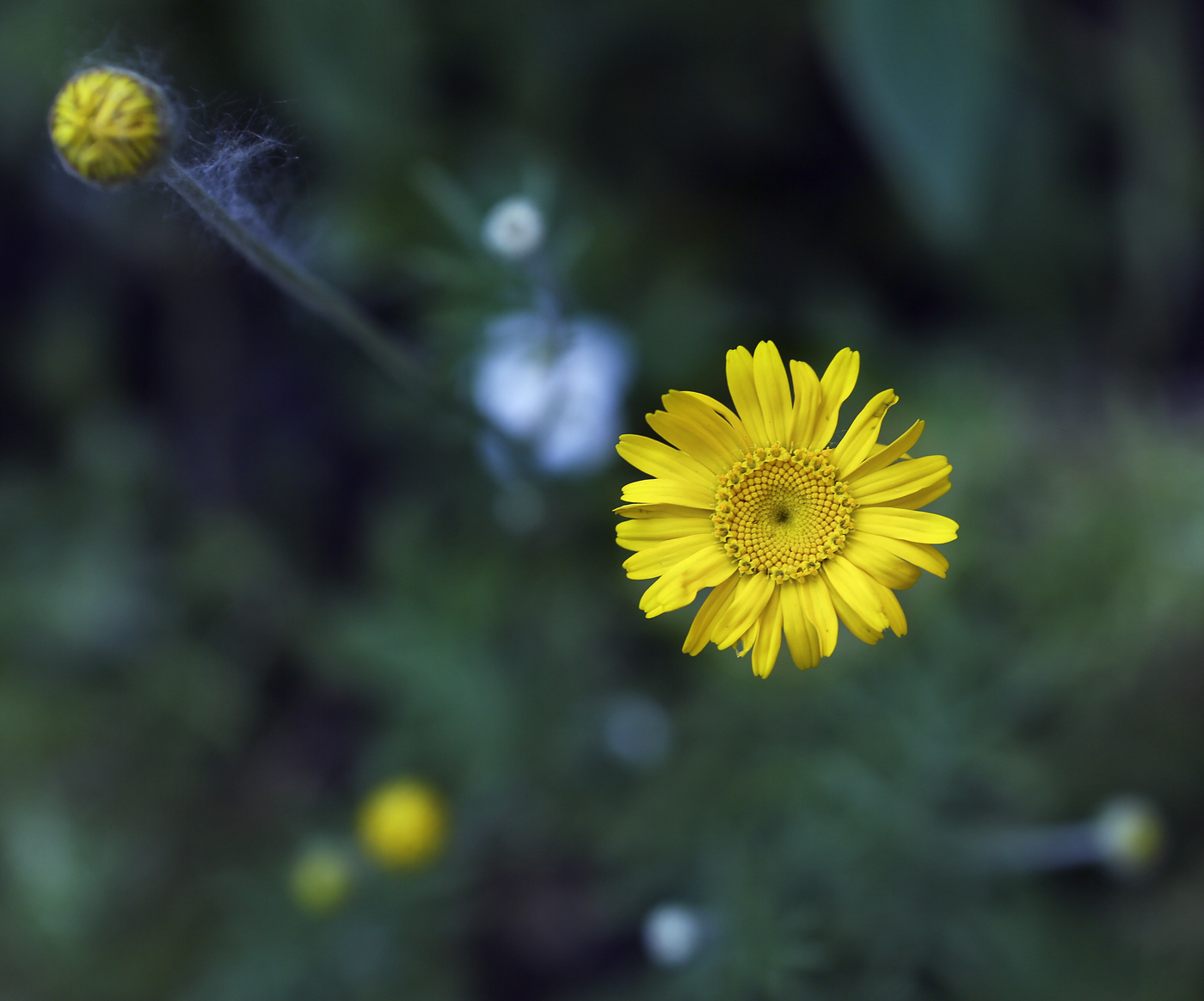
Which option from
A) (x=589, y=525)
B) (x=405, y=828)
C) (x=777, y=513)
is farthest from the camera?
(x=589, y=525)

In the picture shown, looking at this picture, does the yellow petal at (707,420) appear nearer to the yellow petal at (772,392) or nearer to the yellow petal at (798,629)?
the yellow petal at (772,392)

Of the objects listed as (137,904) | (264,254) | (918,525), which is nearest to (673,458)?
(918,525)

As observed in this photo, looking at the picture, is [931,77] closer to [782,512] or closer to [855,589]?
[782,512]

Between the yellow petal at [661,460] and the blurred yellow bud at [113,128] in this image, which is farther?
the yellow petal at [661,460]

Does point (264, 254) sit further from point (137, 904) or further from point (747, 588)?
point (137, 904)

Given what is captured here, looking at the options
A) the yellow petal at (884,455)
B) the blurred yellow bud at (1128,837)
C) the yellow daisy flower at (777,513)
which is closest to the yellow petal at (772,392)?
the yellow daisy flower at (777,513)

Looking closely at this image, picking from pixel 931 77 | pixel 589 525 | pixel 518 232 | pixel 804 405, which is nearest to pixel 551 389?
pixel 518 232
